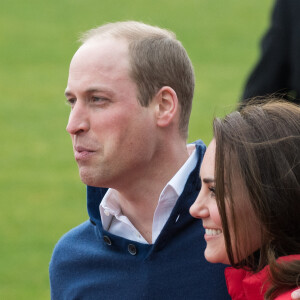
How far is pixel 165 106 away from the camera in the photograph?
4086mm

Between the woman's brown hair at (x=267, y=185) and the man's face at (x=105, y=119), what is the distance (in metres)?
0.56

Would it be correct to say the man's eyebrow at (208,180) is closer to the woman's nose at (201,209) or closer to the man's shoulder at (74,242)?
the woman's nose at (201,209)

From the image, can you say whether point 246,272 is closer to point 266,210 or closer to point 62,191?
point 266,210

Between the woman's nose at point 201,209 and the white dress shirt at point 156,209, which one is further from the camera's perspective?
the white dress shirt at point 156,209

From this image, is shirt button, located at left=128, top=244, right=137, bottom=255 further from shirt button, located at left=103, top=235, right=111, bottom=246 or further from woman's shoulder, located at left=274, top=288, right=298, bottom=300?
woman's shoulder, located at left=274, top=288, right=298, bottom=300

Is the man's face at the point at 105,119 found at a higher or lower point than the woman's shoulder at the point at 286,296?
higher

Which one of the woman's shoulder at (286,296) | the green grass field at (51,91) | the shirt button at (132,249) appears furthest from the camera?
the green grass field at (51,91)

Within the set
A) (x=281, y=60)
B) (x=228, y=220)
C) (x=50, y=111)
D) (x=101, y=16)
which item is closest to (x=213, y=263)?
(x=228, y=220)

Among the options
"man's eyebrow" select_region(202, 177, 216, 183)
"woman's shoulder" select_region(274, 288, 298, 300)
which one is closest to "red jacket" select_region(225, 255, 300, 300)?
"woman's shoulder" select_region(274, 288, 298, 300)

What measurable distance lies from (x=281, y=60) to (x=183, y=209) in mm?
1442

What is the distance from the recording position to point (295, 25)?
5.02 m

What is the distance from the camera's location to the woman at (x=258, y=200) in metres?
3.39

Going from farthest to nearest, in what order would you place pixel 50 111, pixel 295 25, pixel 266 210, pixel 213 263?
pixel 50 111 < pixel 295 25 < pixel 213 263 < pixel 266 210

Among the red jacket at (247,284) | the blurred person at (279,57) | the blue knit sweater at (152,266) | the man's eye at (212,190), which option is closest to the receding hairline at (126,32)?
the blue knit sweater at (152,266)
